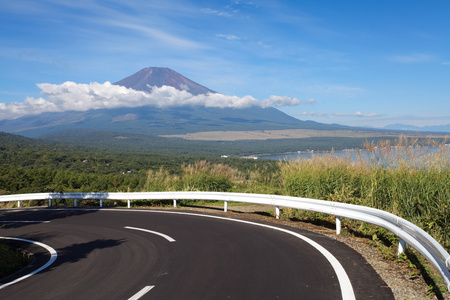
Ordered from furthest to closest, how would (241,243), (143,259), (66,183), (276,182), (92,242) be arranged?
1. (66,183)
2. (276,182)
3. (92,242)
4. (241,243)
5. (143,259)

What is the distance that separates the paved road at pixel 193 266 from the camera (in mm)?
5172

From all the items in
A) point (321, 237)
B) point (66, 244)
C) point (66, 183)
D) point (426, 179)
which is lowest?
point (66, 183)

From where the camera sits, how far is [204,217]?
11.8 m

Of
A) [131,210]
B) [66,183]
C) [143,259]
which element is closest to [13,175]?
[66,183]

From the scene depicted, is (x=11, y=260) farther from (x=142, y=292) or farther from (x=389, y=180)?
(x=389, y=180)

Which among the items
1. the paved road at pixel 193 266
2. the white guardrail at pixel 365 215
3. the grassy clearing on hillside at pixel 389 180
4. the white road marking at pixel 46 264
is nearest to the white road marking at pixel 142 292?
the paved road at pixel 193 266

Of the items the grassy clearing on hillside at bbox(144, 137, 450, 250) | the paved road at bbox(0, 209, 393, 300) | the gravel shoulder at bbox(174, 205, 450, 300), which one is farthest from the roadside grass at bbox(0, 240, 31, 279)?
the grassy clearing on hillside at bbox(144, 137, 450, 250)

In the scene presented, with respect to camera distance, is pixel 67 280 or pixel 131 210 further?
pixel 131 210

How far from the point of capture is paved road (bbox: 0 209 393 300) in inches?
204

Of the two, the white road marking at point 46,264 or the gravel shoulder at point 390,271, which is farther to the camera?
the white road marking at point 46,264

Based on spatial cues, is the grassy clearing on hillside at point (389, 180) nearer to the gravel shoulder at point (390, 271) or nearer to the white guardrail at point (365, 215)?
the white guardrail at point (365, 215)

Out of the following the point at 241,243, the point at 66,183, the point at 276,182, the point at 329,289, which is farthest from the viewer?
the point at 66,183

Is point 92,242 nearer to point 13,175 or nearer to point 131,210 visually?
point 131,210

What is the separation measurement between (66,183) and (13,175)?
5030 mm
